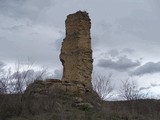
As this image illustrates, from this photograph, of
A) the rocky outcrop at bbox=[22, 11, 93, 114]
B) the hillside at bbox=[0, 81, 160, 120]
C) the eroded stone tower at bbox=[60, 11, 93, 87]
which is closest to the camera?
the hillside at bbox=[0, 81, 160, 120]

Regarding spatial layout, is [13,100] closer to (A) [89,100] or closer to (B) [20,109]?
(B) [20,109]

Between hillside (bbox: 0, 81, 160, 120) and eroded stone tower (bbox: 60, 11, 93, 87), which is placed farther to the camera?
eroded stone tower (bbox: 60, 11, 93, 87)

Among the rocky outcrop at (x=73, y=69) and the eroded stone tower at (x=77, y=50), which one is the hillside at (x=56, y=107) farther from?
the eroded stone tower at (x=77, y=50)

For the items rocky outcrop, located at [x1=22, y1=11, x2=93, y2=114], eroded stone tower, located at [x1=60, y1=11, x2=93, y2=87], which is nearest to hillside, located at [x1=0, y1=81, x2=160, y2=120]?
rocky outcrop, located at [x1=22, y1=11, x2=93, y2=114]

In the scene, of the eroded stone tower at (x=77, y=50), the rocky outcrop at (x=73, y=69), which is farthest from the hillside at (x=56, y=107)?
the eroded stone tower at (x=77, y=50)

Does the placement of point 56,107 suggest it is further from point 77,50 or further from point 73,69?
point 77,50

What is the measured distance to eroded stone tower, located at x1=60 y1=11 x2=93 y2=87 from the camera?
20.8m

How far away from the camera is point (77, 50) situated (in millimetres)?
20922

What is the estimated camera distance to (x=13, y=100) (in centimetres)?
1600

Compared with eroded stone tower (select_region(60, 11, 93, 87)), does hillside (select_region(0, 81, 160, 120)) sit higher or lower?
lower

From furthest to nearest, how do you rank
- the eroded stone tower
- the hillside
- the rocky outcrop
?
1. the eroded stone tower
2. the rocky outcrop
3. the hillside

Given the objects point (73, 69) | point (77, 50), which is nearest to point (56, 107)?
point (73, 69)

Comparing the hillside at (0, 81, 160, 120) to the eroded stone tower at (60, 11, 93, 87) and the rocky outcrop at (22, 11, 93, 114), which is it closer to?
the rocky outcrop at (22, 11, 93, 114)

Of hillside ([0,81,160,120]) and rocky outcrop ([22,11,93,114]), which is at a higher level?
rocky outcrop ([22,11,93,114])
